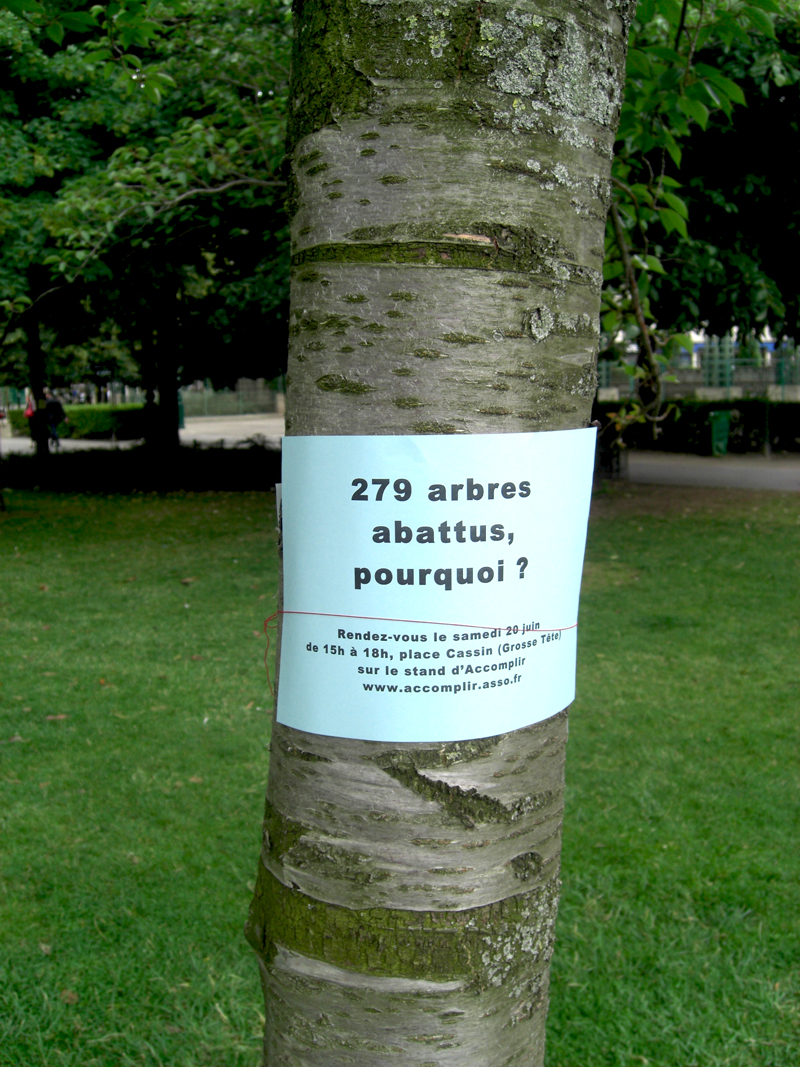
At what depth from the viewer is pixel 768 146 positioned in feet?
32.2

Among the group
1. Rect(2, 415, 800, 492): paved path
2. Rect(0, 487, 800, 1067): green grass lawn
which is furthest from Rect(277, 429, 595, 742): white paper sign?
Rect(2, 415, 800, 492): paved path

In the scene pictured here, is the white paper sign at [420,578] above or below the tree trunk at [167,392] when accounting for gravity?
below

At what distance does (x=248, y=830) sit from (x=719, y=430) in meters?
19.3

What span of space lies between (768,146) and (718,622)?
5744 mm

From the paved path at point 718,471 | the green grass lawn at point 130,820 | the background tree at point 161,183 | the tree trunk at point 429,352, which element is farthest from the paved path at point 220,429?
the tree trunk at point 429,352

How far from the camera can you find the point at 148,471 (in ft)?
55.1

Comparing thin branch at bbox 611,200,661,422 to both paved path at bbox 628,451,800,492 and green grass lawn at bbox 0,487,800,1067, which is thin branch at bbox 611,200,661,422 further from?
paved path at bbox 628,451,800,492

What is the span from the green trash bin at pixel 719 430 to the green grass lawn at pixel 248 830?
13605 millimetres

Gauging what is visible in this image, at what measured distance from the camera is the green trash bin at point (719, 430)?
68.5 feet

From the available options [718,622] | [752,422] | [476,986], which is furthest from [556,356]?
[752,422]

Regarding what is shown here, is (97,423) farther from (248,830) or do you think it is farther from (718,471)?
(248,830)

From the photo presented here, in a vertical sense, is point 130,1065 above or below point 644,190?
below

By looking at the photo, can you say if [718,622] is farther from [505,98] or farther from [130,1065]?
[505,98]

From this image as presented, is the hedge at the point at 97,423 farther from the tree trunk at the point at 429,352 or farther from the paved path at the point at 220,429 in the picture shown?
the tree trunk at the point at 429,352
